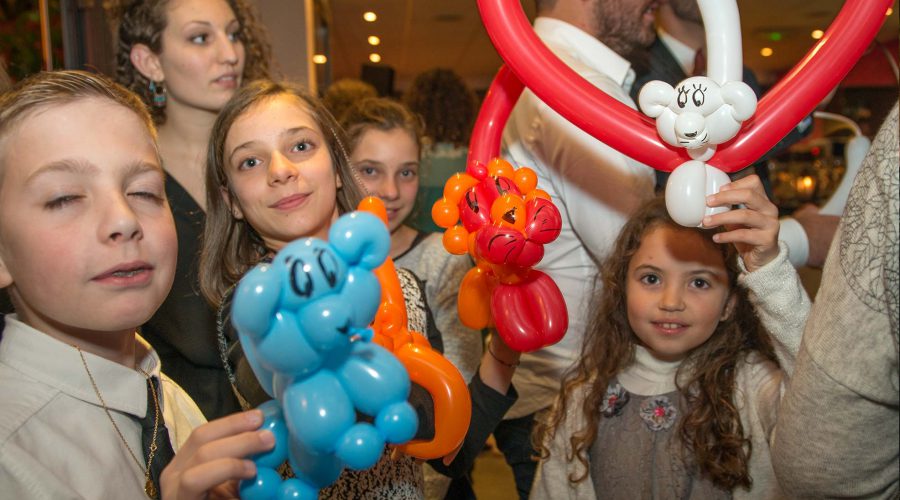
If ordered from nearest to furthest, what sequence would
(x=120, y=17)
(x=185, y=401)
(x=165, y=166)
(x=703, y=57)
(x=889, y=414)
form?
1. (x=889, y=414)
2. (x=185, y=401)
3. (x=165, y=166)
4. (x=120, y=17)
5. (x=703, y=57)

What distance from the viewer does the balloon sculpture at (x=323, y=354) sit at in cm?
65

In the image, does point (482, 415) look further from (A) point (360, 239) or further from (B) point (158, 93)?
(B) point (158, 93)

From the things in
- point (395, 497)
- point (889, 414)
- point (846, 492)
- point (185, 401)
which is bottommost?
point (395, 497)

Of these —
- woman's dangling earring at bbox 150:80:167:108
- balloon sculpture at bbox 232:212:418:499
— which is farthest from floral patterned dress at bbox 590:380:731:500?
woman's dangling earring at bbox 150:80:167:108

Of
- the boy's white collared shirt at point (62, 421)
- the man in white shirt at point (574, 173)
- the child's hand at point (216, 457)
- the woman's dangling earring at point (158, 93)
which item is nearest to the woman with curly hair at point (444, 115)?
the man in white shirt at point (574, 173)

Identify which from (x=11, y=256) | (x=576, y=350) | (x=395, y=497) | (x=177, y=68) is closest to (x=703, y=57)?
(x=576, y=350)

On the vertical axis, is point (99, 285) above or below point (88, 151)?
below

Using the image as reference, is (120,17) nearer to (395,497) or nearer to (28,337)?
(28,337)

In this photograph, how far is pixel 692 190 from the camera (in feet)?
3.29

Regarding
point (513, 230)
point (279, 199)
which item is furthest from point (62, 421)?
point (513, 230)

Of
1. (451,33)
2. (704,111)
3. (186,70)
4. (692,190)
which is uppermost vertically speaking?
(704,111)

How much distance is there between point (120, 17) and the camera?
69.4 inches

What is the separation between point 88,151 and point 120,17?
1.10 meters

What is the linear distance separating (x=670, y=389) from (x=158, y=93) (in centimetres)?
134
